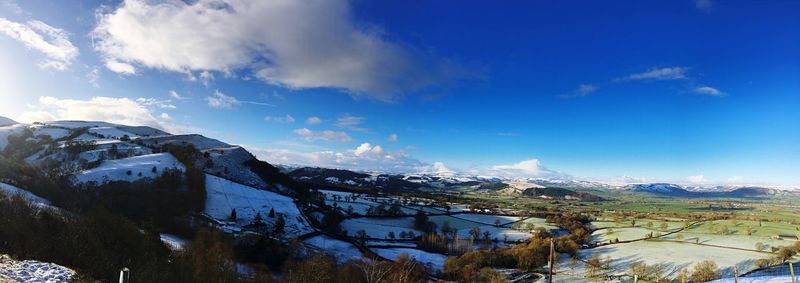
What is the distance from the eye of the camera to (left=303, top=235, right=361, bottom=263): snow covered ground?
332 feet

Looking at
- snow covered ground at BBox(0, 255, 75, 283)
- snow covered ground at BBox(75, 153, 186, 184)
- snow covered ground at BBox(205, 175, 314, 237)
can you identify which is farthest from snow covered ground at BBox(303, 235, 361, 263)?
snow covered ground at BBox(0, 255, 75, 283)

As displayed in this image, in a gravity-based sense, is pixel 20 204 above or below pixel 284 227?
above

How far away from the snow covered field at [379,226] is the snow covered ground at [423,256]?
56.8 feet

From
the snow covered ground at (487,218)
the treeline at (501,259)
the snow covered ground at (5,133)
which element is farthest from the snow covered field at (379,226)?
the snow covered ground at (5,133)

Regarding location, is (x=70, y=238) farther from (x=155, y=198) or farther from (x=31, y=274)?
(x=155, y=198)

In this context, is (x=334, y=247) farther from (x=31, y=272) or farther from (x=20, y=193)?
(x=31, y=272)

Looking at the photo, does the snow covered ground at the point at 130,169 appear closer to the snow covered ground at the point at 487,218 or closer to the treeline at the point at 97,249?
the treeline at the point at 97,249

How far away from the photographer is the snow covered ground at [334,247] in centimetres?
10119

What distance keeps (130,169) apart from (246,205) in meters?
32.0

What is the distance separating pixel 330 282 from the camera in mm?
62781

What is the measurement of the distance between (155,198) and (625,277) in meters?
113

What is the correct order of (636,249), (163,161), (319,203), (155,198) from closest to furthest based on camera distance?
(155,198)
(636,249)
(163,161)
(319,203)

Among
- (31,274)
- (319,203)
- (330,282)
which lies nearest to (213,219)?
(330,282)

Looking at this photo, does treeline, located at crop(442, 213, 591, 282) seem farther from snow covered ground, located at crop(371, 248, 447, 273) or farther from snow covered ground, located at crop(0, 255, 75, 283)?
snow covered ground, located at crop(0, 255, 75, 283)
